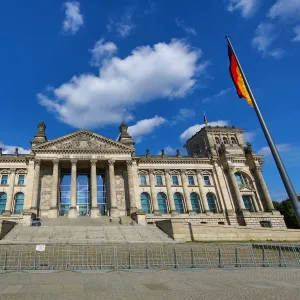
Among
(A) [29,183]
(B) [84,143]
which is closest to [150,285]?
(A) [29,183]

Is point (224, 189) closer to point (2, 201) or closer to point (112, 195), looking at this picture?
point (112, 195)

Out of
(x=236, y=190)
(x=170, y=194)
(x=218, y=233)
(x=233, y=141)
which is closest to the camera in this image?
(x=218, y=233)

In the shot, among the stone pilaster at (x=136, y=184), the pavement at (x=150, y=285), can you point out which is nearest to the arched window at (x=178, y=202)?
the stone pilaster at (x=136, y=184)

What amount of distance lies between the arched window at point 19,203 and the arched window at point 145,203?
75.2 ft

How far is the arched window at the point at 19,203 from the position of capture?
142 ft

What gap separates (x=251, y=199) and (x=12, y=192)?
49.3 m

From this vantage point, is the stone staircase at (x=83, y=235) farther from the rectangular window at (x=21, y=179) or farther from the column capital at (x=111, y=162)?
the rectangular window at (x=21, y=179)

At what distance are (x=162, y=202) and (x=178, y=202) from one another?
11.6 feet

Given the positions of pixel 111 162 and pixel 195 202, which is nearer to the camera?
pixel 111 162

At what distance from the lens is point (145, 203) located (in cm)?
4800

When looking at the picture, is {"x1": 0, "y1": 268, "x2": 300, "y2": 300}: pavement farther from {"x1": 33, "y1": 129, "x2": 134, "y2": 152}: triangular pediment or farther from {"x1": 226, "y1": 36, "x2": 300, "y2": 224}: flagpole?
{"x1": 33, "y1": 129, "x2": 134, "y2": 152}: triangular pediment

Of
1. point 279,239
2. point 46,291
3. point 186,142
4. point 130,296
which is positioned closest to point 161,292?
point 130,296

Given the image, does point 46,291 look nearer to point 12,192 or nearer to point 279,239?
point 279,239

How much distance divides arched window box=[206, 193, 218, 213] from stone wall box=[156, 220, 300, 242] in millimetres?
19092
